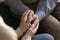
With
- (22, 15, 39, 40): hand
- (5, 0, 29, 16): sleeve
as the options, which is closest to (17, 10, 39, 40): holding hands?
(22, 15, 39, 40): hand

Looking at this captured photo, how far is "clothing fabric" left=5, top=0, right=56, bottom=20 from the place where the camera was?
1377 millimetres

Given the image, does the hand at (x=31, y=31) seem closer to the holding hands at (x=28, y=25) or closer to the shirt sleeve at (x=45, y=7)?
the holding hands at (x=28, y=25)

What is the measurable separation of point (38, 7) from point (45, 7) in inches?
2.3

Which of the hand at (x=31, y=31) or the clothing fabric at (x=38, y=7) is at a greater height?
the clothing fabric at (x=38, y=7)

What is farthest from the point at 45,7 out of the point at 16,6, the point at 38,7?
the point at 16,6

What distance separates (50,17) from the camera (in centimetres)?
139

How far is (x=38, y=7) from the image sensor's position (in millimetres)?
1423

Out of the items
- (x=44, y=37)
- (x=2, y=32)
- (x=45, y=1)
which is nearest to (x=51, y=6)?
(x=45, y=1)

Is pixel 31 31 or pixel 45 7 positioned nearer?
pixel 31 31

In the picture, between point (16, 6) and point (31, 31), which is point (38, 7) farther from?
point (31, 31)

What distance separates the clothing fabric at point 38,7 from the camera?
4.52 feet

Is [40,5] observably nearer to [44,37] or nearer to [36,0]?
[36,0]

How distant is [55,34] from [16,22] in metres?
0.34

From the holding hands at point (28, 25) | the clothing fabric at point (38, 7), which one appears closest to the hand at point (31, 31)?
the holding hands at point (28, 25)
